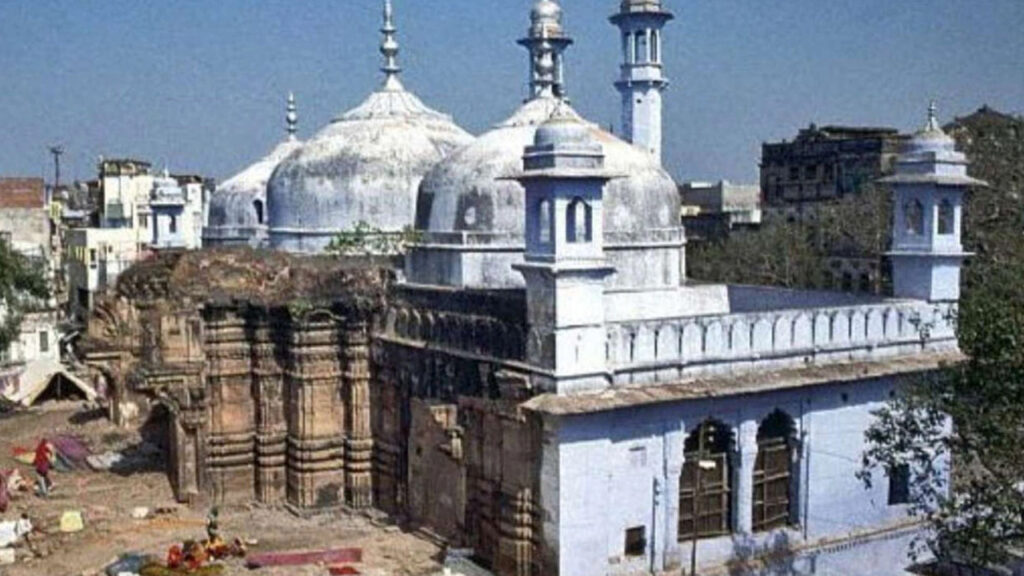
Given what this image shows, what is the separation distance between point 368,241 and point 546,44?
15.5 feet


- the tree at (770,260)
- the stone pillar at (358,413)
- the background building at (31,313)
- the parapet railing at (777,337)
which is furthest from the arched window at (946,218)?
the background building at (31,313)

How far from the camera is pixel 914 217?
54.5 ft

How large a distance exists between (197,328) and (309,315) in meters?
1.75

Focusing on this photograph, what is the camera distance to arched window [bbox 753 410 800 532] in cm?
1462

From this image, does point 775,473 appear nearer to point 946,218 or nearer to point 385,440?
point 946,218

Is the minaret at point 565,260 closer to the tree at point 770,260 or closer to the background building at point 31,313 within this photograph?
the background building at point 31,313

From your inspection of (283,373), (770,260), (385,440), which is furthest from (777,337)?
(770,260)

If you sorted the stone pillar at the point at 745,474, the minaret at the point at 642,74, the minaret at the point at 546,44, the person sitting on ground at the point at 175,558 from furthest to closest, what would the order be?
the minaret at the point at 642,74
the minaret at the point at 546,44
the stone pillar at the point at 745,474
the person sitting on ground at the point at 175,558

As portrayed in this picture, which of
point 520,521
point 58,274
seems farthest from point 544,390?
point 58,274

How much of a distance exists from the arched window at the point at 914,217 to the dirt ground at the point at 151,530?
26.3 feet

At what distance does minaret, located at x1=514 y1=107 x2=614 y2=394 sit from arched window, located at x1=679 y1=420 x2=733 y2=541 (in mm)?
1752

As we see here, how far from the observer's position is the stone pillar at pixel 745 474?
14266 millimetres

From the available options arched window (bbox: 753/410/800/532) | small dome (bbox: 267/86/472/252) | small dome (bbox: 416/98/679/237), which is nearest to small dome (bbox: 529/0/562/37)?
small dome (bbox: 267/86/472/252)

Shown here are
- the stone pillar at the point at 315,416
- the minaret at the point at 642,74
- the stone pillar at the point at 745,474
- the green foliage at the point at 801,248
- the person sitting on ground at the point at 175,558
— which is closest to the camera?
the person sitting on ground at the point at 175,558
